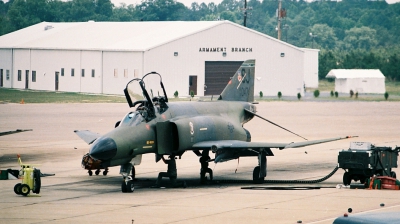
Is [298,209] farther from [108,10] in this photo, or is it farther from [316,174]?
[108,10]

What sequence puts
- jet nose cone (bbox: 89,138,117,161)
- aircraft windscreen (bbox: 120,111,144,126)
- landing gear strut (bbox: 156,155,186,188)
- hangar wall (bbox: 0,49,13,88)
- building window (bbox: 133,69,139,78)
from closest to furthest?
jet nose cone (bbox: 89,138,117,161) < aircraft windscreen (bbox: 120,111,144,126) < landing gear strut (bbox: 156,155,186,188) < building window (bbox: 133,69,139,78) < hangar wall (bbox: 0,49,13,88)

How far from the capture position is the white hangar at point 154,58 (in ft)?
264

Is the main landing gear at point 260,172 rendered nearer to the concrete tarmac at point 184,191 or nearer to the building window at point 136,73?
the concrete tarmac at point 184,191

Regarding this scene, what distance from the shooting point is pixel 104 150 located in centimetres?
2481

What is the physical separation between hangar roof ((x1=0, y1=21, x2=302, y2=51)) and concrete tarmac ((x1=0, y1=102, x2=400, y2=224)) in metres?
30.8

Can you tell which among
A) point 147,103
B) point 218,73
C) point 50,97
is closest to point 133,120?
point 147,103

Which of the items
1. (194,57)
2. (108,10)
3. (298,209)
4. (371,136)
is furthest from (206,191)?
(108,10)

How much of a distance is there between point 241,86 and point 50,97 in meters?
46.7

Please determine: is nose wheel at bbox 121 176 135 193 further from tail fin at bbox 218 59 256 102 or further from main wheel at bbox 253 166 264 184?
tail fin at bbox 218 59 256 102

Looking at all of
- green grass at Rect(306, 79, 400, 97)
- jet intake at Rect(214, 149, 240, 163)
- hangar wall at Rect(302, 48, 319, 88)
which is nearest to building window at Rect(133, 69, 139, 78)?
green grass at Rect(306, 79, 400, 97)

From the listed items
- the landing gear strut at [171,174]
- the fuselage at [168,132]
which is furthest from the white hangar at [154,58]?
the landing gear strut at [171,174]

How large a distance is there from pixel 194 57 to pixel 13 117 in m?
27.5

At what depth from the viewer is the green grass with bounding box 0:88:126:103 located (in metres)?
72.4

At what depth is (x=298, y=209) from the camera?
21969 mm
